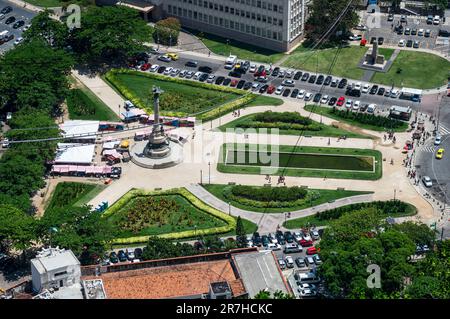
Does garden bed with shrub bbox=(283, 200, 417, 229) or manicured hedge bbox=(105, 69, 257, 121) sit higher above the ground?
manicured hedge bbox=(105, 69, 257, 121)

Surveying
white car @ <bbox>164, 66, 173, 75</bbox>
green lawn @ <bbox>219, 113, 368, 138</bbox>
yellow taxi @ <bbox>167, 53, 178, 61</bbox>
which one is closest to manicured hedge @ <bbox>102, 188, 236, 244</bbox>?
green lawn @ <bbox>219, 113, 368, 138</bbox>

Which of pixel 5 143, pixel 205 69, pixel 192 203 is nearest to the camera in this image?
pixel 192 203

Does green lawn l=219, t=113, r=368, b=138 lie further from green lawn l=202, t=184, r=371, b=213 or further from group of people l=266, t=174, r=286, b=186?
green lawn l=202, t=184, r=371, b=213

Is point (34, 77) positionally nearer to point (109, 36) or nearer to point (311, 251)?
point (109, 36)

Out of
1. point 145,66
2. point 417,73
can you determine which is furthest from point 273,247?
point 417,73

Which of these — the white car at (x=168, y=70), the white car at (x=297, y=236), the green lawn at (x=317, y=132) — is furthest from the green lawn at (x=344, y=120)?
the white car at (x=297, y=236)

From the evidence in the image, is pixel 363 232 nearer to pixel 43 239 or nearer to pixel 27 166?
pixel 43 239
